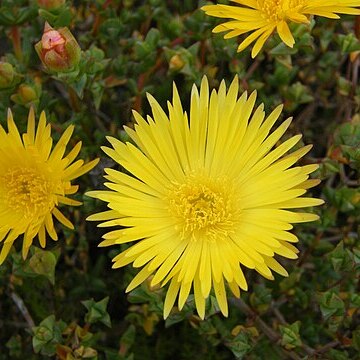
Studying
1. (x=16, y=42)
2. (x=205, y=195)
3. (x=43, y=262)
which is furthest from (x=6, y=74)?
(x=205, y=195)

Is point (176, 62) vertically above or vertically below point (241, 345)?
above

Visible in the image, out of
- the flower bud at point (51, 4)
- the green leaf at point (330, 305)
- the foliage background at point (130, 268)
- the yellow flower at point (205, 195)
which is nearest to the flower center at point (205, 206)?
the yellow flower at point (205, 195)

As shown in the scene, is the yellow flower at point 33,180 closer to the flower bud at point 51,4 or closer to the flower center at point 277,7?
the flower bud at point 51,4

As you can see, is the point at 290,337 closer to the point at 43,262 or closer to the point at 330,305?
the point at 330,305

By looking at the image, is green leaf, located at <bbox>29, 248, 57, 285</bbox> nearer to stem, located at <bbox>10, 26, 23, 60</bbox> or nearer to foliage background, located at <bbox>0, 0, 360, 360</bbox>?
foliage background, located at <bbox>0, 0, 360, 360</bbox>

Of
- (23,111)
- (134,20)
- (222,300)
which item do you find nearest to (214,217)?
(222,300)

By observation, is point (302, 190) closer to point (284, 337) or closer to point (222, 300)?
point (222, 300)

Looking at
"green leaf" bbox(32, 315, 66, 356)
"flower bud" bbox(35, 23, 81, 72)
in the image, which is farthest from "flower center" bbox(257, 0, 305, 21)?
"green leaf" bbox(32, 315, 66, 356)

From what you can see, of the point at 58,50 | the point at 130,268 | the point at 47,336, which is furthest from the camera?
the point at 130,268
